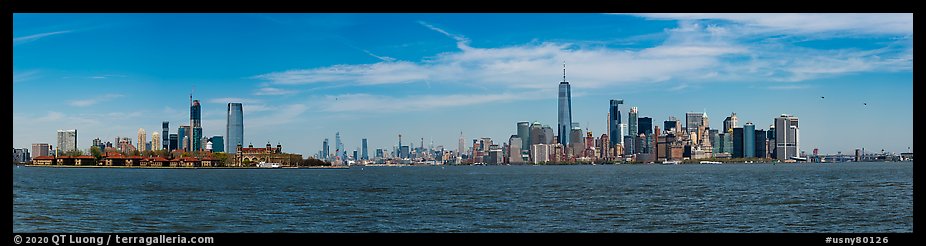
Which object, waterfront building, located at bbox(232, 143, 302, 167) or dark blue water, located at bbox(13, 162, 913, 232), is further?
waterfront building, located at bbox(232, 143, 302, 167)

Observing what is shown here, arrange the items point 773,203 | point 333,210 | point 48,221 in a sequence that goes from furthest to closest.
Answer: point 773,203, point 333,210, point 48,221

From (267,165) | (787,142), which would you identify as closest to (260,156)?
(267,165)

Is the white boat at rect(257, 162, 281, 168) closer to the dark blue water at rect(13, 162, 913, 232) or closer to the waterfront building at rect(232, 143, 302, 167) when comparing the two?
the waterfront building at rect(232, 143, 302, 167)

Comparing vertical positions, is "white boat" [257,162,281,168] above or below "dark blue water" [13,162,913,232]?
below

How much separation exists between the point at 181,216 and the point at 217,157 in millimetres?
143212

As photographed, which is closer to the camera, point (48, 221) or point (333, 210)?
point (48, 221)

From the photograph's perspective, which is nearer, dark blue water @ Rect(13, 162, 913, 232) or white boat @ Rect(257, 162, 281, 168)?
dark blue water @ Rect(13, 162, 913, 232)

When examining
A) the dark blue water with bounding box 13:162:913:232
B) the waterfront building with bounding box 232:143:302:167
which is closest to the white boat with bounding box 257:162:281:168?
the waterfront building with bounding box 232:143:302:167

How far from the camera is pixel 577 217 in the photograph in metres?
28.4

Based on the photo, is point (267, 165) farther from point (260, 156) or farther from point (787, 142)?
point (787, 142)

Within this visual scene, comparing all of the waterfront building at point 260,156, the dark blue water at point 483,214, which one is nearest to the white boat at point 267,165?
the waterfront building at point 260,156
